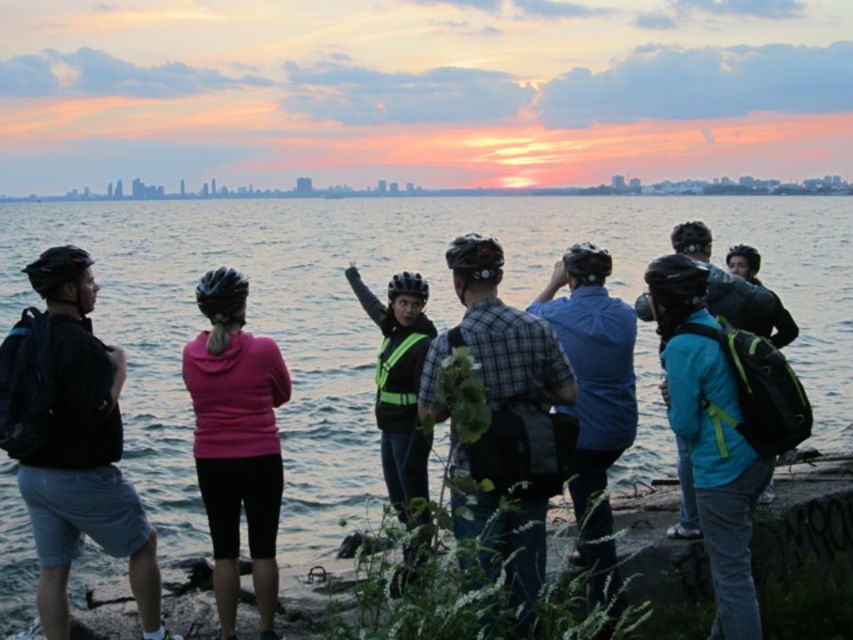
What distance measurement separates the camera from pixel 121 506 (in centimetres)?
548

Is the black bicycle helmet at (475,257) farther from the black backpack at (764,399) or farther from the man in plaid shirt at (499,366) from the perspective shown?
the black backpack at (764,399)

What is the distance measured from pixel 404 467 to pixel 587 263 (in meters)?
1.79

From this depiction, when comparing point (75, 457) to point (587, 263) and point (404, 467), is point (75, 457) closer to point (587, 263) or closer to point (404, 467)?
point (404, 467)

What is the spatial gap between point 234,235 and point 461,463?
80.1 meters

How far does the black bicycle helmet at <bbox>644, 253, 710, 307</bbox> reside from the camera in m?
5.03

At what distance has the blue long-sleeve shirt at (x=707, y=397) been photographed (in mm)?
4895

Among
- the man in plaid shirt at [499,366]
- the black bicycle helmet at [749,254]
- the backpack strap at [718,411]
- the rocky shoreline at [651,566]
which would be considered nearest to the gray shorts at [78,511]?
the rocky shoreline at [651,566]

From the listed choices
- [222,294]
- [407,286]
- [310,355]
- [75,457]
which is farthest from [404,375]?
[310,355]

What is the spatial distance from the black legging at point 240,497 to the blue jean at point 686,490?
2.38 metres

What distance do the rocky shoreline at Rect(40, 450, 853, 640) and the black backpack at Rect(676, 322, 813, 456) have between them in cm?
128

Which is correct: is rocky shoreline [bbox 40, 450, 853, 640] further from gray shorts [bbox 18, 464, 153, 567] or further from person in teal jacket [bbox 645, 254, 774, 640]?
gray shorts [bbox 18, 464, 153, 567]

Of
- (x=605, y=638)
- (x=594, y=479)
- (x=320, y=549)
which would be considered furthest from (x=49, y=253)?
(x=320, y=549)

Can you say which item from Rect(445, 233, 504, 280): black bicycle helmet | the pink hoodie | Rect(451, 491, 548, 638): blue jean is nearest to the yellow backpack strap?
Rect(451, 491, 548, 638): blue jean

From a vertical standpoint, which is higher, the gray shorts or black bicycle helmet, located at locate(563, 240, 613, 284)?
black bicycle helmet, located at locate(563, 240, 613, 284)
